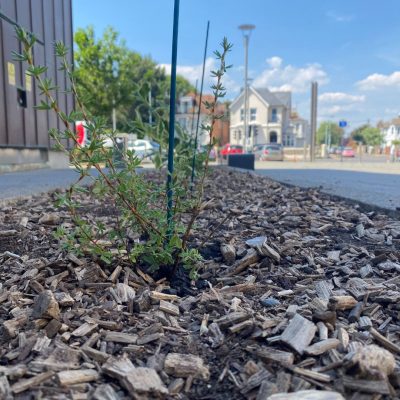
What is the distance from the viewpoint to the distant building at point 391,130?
81.8 metres

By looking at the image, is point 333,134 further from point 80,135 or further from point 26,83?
point 80,135

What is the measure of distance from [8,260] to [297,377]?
160cm

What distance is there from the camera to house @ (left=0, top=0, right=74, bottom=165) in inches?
289

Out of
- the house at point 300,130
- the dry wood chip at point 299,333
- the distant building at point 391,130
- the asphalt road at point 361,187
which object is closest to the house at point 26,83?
the asphalt road at point 361,187

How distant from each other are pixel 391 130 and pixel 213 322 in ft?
306

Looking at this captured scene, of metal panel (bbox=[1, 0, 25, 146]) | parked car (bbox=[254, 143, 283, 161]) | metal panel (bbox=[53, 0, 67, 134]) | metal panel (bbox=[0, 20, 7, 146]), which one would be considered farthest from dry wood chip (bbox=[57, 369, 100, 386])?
parked car (bbox=[254, 143, 283, 161])

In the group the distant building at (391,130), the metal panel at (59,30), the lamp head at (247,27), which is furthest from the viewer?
the distant building at (391,130)

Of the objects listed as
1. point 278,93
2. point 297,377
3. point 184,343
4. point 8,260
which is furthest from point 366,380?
point 278,93

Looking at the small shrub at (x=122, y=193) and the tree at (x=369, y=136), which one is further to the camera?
the tree at (x=369, y=136)

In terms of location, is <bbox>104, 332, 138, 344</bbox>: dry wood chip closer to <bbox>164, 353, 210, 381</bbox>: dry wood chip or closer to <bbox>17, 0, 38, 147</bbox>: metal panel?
<bbox>164, 353, 210, 381</bbox>: dry wood chip

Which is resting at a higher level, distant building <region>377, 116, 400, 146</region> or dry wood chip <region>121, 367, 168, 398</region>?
distant building <region>377, 116, 400, 146</region>

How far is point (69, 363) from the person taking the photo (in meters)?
1.22

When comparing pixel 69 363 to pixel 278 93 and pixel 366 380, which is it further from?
pixel 278 93

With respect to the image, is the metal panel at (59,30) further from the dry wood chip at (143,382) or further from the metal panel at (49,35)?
the dry wood chip at (143,382)
